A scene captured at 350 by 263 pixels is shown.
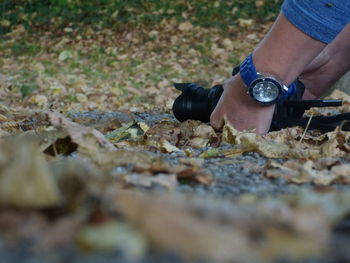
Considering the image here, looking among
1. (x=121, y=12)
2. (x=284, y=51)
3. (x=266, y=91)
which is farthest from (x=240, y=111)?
(x=121, y=12)

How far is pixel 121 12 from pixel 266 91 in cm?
477

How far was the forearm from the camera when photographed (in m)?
1.67

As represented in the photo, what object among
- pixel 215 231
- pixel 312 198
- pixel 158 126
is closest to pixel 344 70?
pixel 158 126

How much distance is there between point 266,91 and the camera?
5.63ft

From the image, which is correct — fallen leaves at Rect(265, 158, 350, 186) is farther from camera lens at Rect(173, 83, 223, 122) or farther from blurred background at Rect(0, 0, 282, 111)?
blurred background at Rect(0, 0, 282, 111)

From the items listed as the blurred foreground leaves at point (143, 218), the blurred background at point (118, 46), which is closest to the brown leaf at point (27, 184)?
the blurred foreground leaves at point (143, 218)

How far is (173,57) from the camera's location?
5215mm

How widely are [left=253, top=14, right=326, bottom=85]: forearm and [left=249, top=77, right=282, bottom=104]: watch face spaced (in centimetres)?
3

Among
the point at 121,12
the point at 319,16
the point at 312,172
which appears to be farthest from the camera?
the point at 121,12

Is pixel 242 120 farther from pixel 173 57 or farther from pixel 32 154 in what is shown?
pixel 173 57

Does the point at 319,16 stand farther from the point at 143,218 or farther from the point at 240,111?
the point at 143,218

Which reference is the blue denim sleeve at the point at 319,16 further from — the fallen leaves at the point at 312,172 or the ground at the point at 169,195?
the fallen leaves at the point at 312,172

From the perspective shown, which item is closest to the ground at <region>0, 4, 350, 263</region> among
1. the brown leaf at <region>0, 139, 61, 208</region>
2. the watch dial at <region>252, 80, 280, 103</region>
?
the brown leaf at <region>0, 139, 61, 208</region>

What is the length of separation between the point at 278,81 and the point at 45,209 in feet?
4.02
